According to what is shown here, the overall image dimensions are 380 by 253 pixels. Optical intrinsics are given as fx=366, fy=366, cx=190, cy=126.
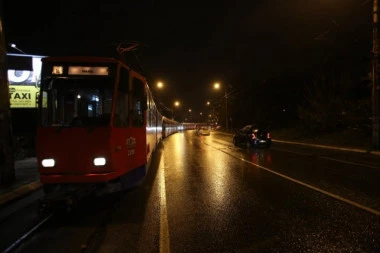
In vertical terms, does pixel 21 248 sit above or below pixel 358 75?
below

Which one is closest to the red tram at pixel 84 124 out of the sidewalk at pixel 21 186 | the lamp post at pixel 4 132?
the sidewalk at pixel 21 186

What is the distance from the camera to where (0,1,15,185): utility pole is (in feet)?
36.2

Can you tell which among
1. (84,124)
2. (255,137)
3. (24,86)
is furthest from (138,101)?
(24,86)

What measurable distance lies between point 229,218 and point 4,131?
304 inches

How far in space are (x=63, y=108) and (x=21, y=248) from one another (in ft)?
11.5

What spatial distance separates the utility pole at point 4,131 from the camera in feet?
36.2

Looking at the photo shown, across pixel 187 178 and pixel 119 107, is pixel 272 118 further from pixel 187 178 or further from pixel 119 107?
pixel 119 107

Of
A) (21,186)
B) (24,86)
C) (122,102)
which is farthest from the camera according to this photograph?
(24,86)

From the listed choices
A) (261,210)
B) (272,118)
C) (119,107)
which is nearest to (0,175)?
(119,107)

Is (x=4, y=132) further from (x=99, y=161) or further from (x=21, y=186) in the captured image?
(x=99, y=161)

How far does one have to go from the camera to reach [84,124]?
817cm

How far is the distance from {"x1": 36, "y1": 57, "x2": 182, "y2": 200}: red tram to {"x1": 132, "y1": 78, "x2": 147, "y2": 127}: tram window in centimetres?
33

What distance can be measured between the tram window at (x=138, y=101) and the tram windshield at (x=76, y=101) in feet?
3.74

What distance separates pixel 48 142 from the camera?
788 centimetres
